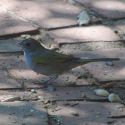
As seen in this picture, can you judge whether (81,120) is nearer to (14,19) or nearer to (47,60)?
(47,60)

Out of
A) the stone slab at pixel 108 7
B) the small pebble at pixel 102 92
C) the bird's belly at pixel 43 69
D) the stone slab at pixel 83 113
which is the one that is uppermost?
the stone slab at pixel 108 7

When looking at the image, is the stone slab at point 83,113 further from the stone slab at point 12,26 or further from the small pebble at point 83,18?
the small pebble at point 83,18

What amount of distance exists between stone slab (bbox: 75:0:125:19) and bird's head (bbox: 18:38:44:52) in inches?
44.8

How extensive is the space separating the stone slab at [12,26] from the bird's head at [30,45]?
0.48 metres

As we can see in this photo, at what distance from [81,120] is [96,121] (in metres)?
0.10

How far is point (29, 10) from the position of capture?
5.73 metres

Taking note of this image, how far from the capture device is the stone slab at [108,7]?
18.7ft

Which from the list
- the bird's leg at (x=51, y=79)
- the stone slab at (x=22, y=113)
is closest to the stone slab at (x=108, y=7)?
Result: the bird's leg at (x=51, y=79)

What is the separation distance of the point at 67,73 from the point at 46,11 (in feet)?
3.74

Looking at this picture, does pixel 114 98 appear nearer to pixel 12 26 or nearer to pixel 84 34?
pixel 84 34

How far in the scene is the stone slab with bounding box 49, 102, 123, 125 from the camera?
395 centimetres

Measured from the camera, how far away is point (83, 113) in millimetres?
4066

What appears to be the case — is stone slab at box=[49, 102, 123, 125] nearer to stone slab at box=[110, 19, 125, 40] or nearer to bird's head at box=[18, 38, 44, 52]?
bird's head at box=[18, 38, 44, 52]

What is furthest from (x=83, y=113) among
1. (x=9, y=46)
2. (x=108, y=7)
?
(x=108, y=7)
